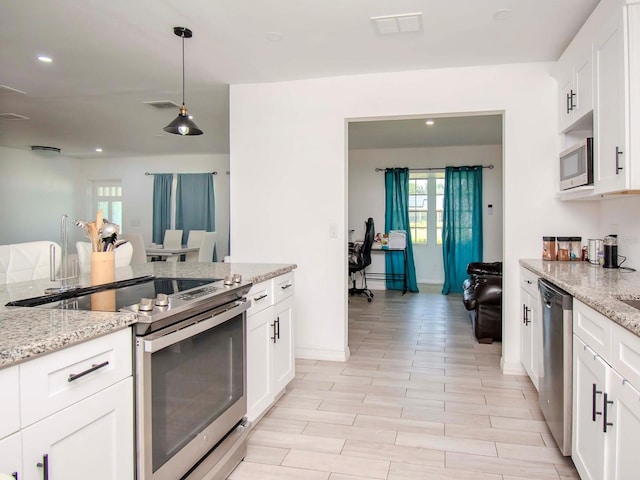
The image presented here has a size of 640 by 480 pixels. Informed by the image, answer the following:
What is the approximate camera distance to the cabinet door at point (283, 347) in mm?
2793

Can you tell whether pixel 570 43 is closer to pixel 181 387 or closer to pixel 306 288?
pixel 306 288

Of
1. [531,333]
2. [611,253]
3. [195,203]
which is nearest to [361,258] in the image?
[195,203]

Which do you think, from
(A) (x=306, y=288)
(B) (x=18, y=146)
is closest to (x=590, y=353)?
(A) (x=306, y=288)

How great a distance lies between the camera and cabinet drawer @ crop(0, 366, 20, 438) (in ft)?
3.34

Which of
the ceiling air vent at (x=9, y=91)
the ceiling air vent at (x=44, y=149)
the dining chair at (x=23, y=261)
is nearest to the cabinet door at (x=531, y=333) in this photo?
the dining chair at (x=23, y=261)

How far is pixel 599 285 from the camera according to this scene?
212 cm

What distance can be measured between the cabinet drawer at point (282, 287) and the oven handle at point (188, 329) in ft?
1.74

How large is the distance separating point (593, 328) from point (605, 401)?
0.94 ft

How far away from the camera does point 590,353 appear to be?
5.82ft

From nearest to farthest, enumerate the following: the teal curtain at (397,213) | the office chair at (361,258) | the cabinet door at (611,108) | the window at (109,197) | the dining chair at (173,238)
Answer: the cabinet door at (611,108), the office chair at (361,258), the teal curtain at (397,213), the dining chair at (173,238), the window at (109,197)

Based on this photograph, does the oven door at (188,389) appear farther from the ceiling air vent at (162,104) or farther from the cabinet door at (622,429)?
the ceiling air vent at (162,104)

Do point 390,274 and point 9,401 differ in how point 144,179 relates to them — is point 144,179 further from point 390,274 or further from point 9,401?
point 9,401

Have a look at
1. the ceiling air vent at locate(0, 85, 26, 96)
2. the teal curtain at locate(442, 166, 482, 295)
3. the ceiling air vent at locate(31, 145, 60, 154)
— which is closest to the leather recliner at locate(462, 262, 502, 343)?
the teal curtain at locate(442, 166, 482, 295)

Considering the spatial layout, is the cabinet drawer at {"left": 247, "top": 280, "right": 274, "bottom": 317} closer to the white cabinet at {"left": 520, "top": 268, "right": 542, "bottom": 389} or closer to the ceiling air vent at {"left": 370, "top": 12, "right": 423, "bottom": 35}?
the white cabinet at {"left": 520, "top": 268, "right": 542, "bottom": 389}
